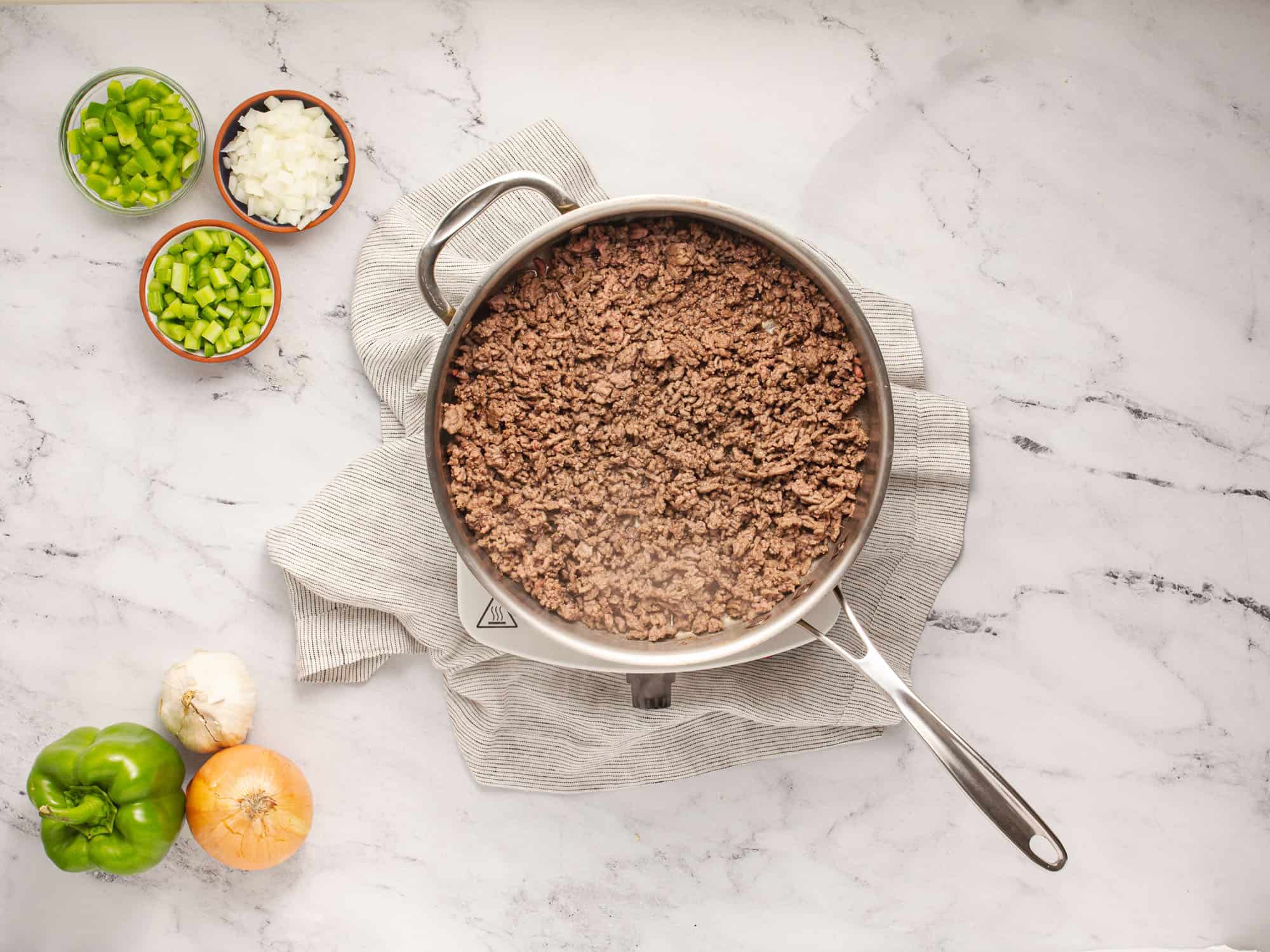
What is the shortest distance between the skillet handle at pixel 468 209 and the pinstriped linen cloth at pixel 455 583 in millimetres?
294

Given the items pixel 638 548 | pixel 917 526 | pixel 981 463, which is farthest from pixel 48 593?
pixel 981 463

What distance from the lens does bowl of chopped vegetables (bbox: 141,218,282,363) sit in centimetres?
181

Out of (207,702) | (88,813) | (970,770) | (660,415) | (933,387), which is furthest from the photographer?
(933,387)

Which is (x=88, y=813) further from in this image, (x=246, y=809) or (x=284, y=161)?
(x=284, y=161)

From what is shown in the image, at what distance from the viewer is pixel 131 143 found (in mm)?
1800

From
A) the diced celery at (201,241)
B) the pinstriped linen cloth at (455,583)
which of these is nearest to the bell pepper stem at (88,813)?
the pinstriped linen cloth at (455,583)

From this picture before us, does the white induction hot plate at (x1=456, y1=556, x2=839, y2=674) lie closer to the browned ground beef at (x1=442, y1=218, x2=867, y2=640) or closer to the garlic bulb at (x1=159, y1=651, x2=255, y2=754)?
the browned ground beef at (x1=442, y1=218, x2=867, y2=640)

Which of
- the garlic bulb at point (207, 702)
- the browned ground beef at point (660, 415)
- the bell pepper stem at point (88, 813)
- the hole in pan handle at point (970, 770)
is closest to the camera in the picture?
the hole in pan handle at point (970, 770)

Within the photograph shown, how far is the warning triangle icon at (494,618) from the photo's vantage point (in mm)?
1803

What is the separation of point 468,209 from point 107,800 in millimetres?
1293

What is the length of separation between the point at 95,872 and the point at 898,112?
7.51ft

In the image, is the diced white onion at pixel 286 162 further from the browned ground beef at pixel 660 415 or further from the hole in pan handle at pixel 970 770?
the hole in pan handle at pixel 970 770

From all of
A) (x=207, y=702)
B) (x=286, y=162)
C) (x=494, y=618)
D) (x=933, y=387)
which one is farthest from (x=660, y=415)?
(x=207, y=702)

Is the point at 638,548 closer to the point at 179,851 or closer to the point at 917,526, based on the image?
the point at 917,526
